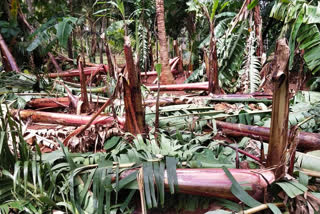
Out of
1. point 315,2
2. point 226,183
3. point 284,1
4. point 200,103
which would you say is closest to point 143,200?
point 226,183

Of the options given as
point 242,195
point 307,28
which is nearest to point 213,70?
point 307,28

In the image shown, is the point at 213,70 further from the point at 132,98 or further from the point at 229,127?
the point at 132,98

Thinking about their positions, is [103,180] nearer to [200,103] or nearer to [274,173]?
[274,173]

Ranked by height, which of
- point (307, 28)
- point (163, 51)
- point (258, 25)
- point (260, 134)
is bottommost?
point (260, 134)

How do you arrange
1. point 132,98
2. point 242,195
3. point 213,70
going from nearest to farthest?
point 242,195 → point 132,98 → point 213,70

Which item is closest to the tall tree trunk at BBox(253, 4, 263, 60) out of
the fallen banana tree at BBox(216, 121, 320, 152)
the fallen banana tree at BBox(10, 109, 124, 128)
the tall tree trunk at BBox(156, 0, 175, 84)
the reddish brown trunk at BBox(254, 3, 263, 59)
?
the reddish brown trunk at BBox(254, 3, 263, 59)

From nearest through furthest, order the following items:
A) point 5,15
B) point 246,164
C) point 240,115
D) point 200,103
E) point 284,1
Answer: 1. point 246,164
2. point 240,115
3. point 200,103
4. point 284,1
5. point 5,15

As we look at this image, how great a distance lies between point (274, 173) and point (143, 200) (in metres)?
0.52

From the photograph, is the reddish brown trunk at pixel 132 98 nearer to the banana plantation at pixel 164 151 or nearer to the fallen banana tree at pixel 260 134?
the banana plantation at pixel 164 151

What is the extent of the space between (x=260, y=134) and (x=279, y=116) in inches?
22.9

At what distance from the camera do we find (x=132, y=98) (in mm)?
1386

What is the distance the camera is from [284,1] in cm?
258

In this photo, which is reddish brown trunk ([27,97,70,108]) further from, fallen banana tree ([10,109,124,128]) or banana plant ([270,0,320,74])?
banana plant ([270,0,320,74])

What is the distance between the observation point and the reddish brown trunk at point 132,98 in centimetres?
134
